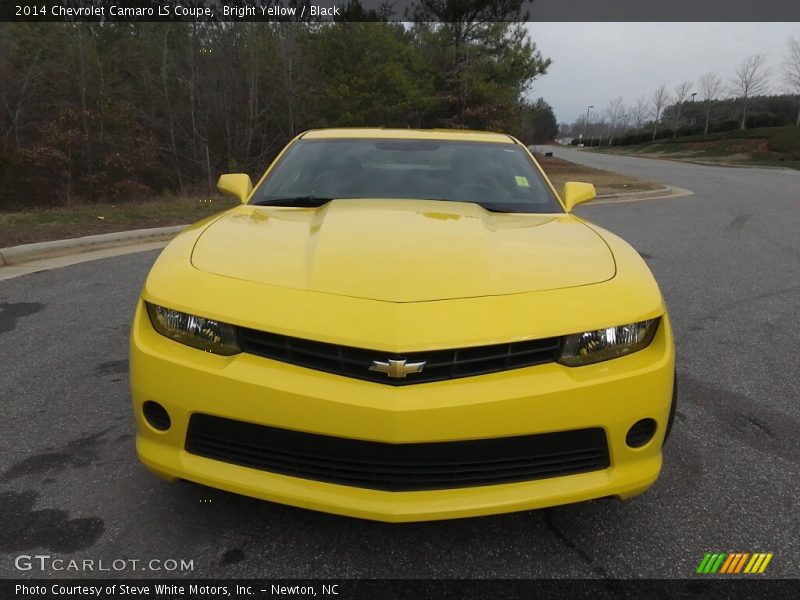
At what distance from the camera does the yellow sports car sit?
1630 millimetres

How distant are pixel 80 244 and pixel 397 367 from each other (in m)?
7.00

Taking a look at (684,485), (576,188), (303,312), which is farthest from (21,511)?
(576,188)

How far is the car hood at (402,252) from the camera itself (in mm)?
1819

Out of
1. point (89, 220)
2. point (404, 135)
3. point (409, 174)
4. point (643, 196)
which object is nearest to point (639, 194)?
point (643, 196)

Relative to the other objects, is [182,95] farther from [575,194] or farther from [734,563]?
[734,563]

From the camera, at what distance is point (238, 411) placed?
5.48ft

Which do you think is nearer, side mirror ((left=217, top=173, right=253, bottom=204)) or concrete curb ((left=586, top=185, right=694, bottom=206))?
side mirror ((left=217, top=173, right=253, bottom=204))

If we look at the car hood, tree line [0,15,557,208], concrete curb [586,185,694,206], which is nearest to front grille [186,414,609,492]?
the car hood

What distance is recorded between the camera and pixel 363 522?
6.69 feet

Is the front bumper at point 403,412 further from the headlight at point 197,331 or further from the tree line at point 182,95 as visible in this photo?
the tree line at point 182,95

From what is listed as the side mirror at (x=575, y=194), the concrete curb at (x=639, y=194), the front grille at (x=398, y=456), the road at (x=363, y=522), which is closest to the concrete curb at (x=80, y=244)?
the road at (x=363, y=522)

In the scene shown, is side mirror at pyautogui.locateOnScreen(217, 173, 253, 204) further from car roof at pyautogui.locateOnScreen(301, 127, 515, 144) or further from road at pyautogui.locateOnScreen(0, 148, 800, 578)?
road at pyautogui.locateOnScreen(0, 148, 800, 578)

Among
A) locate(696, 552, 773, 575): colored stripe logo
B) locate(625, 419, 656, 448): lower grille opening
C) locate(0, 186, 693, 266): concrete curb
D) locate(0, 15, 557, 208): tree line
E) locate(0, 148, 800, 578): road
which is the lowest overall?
locate(696, 552, 773, 575): colored stripe logo

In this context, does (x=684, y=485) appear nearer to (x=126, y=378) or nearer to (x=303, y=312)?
(x=303, y=312)
